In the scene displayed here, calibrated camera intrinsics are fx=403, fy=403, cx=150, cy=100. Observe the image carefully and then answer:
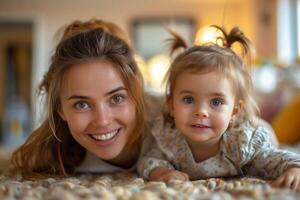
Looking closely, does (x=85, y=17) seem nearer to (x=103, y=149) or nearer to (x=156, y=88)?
(x=156, y=88)

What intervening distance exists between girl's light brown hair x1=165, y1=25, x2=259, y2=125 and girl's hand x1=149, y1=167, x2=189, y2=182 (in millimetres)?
203

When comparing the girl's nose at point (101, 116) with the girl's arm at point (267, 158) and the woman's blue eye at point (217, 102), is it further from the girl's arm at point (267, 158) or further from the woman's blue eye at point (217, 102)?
the girl's arm at point (267, 158)

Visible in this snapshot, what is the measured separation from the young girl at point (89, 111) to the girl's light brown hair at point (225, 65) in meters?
0.13

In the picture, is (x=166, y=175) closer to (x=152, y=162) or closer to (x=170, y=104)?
(x=152, y=162)

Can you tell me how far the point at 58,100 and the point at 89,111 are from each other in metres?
0.13

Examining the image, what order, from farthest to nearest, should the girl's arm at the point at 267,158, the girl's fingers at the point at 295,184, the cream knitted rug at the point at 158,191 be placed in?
the girl's arm at the point at 267,158, the girl's fingers at the point at 295,184, the cream knitted rug at the point at 158,191

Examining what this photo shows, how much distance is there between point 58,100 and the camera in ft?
3.75

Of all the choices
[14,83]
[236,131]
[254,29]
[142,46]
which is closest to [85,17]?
[142,46]

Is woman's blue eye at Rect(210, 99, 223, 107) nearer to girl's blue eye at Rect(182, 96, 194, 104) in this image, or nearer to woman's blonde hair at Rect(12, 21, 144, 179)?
girl's blue eye at Rect(182, 96, 194, 104)

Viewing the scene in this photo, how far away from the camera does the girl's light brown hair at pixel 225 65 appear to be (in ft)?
3.28

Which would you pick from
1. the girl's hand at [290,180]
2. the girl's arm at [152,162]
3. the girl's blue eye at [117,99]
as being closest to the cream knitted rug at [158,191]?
the girl's hand at [290,180]

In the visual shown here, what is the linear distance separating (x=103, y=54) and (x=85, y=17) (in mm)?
3955

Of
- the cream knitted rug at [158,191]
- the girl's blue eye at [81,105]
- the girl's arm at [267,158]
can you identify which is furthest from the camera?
the girl's blue eye at [81,105]

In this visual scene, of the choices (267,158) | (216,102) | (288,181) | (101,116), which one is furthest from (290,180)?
(101,116)
